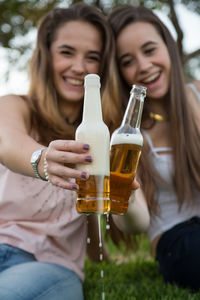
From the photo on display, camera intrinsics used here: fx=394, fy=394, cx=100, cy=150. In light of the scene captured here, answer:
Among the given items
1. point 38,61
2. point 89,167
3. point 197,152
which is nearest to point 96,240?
point 197,152

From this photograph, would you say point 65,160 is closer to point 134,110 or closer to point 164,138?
point 134,110

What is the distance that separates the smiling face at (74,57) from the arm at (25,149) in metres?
0.32

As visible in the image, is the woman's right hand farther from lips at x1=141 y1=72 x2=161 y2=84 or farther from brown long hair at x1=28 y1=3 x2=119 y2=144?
lips at x1=141 y1=72 x2=161 y2=84

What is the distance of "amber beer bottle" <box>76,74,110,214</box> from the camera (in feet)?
4.62

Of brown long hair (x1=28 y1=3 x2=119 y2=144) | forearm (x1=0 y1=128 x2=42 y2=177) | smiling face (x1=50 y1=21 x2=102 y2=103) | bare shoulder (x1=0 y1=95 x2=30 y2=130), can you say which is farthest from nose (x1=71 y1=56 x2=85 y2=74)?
forearm (x1=0 y1=128 x2=42 y2=177)

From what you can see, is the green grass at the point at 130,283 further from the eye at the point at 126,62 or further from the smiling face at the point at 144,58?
the eye at the point at 126,62

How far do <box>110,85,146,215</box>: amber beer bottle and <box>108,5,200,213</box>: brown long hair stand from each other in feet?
3.58

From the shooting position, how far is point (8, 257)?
220 centimetres

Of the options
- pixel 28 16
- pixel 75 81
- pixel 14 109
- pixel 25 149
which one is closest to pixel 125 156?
pixel 25 149

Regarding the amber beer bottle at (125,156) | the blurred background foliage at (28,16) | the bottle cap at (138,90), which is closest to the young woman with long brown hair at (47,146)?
the amber beer bottle at (125,156)

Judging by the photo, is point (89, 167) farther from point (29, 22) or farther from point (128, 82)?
point (29, 22)

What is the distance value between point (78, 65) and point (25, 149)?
3.34 ft

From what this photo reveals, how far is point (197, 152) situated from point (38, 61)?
1.26m

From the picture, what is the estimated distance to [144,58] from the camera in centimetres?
273
